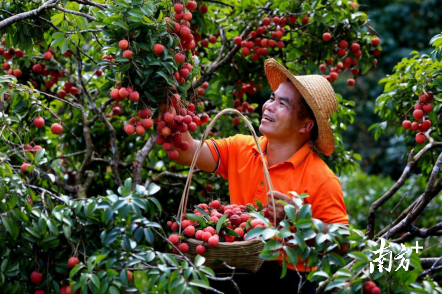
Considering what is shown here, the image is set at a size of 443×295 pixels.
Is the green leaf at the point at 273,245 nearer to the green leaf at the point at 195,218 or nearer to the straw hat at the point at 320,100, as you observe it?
the green leaf at the point at 195,218

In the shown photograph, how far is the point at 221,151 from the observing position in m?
2.59

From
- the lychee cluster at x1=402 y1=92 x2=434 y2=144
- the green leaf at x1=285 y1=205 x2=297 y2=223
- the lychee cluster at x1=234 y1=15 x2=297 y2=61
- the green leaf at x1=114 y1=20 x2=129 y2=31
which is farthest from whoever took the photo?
the lychee cluster at x1=234 y1=15 x2=297 y2=61

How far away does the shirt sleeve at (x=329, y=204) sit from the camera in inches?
87.7

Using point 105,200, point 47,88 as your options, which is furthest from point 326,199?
point 47,88

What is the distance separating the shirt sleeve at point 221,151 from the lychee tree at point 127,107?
0.13m

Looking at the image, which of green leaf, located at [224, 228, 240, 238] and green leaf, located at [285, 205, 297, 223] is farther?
green leaf, located at [224, 228, 240, 238]

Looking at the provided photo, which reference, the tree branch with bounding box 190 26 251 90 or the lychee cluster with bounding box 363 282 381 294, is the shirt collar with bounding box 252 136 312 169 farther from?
the tree branch with bounding box 190 26 251 90

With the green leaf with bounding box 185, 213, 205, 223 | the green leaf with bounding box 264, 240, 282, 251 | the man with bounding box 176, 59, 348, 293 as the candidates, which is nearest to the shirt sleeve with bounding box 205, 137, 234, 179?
the man with bounding box 176, 59, 348, 293

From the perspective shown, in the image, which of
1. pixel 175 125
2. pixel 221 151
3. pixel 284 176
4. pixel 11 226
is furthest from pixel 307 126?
pixel 11 226

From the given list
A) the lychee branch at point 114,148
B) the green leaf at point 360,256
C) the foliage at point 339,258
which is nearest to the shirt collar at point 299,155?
the foliage at point 339,258

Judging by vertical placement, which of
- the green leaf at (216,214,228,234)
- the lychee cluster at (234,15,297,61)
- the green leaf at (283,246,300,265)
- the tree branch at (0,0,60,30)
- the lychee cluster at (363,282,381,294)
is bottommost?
the green leaf at (216,214,228,234)

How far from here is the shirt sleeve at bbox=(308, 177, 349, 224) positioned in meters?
2.23

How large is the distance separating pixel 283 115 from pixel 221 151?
32 centimetres

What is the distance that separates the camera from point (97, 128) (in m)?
3.52
